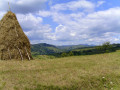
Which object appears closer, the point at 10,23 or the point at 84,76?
the point at 84,76

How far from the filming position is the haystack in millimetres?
19641

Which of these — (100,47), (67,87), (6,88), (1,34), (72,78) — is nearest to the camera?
(6,88)

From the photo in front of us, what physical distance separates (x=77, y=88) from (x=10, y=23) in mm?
17843

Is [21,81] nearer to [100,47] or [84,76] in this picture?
[84,76]

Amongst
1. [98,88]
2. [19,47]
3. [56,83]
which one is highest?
[19,47]

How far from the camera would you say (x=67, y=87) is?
860 cm

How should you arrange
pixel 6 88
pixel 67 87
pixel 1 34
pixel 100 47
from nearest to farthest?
pixel 6 88 → pixel 67 87 → pixel 1 34 → pixel 100 47

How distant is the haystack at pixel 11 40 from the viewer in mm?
19641

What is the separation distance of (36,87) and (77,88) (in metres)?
3.11

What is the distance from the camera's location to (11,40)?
20.0m

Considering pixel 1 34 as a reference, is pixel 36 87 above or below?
below

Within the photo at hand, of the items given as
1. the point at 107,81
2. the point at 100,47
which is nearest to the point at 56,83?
the point at 107,81

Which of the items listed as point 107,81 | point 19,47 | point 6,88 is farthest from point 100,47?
point 6,88

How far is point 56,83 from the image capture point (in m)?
8.94
